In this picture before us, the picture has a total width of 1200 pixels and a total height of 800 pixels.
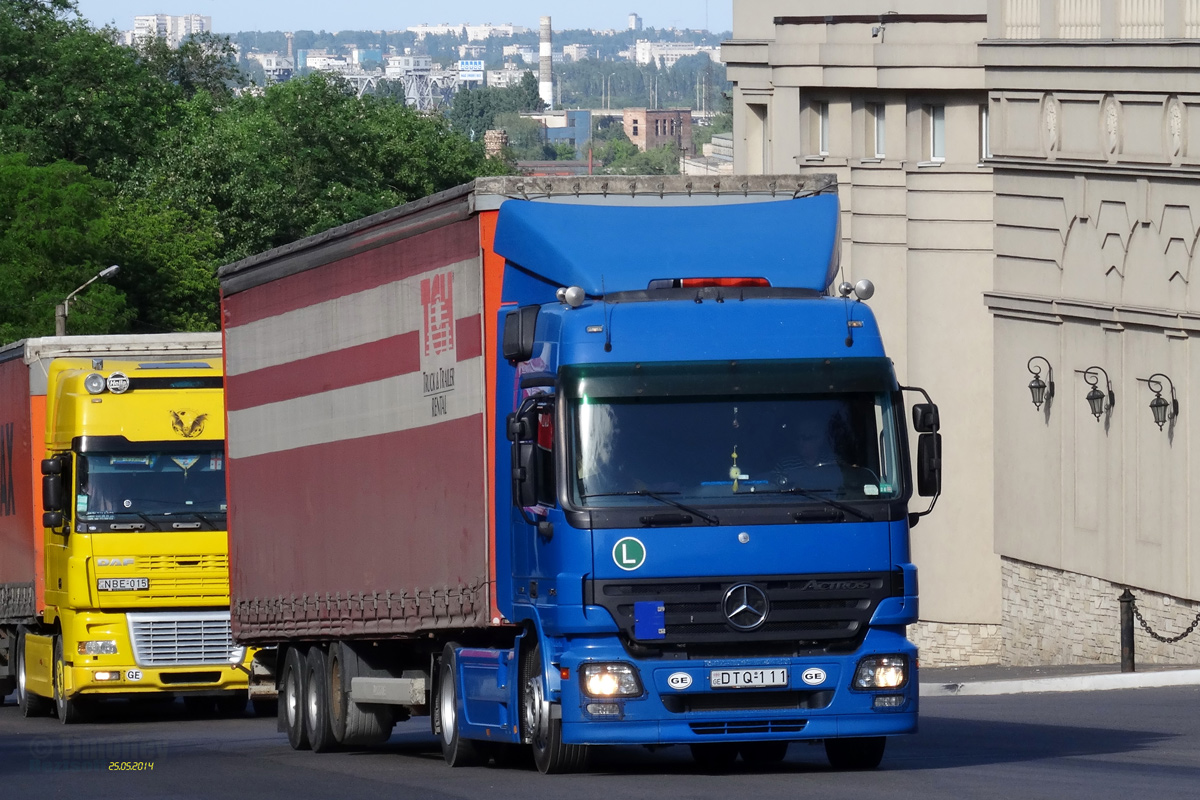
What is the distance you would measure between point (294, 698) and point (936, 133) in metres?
18.7

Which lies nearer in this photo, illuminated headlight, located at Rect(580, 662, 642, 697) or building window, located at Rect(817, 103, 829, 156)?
illuminated headlight, located at Rect(580, 662, 642, 697)

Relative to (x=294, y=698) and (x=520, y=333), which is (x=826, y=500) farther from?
(x=294, y=698)

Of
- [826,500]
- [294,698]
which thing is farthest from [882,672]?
[294,698]

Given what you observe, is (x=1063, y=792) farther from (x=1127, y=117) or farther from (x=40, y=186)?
(x=40, y=186)

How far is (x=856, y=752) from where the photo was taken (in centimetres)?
1458

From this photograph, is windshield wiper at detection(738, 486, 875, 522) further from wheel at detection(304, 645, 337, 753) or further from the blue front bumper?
wheel at detection(304, 645, 337, 753)

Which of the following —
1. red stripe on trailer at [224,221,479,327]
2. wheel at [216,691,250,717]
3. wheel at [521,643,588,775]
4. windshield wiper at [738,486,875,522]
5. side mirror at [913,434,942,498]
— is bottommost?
wheel at [216,691,250,717]

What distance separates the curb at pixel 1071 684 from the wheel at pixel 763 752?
7608mm

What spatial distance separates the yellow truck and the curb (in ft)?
25.0

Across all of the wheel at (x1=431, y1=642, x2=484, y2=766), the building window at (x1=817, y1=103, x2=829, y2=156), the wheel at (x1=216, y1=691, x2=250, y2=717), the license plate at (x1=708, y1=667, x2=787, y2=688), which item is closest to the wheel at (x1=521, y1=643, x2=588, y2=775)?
the license plate at (x1=708, y1=667, x2=787, y2=688)

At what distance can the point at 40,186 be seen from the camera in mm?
60188

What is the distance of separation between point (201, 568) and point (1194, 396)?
444 inches

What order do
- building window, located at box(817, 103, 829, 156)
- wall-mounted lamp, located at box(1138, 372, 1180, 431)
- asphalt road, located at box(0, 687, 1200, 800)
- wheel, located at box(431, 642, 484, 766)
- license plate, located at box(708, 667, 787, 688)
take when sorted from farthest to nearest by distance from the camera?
building window, located at box(817, 103, 829, 156) < wall-mounted lamp, located at box(1138, 372, 1180, 431) < wheel, located at box(431, 642, 484, 766) < license plate, located at box(708, 667, 787, 688) < asphalt road, located at box(0, 687, 1200, 800)

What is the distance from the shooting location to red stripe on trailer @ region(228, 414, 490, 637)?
49.4 ft
